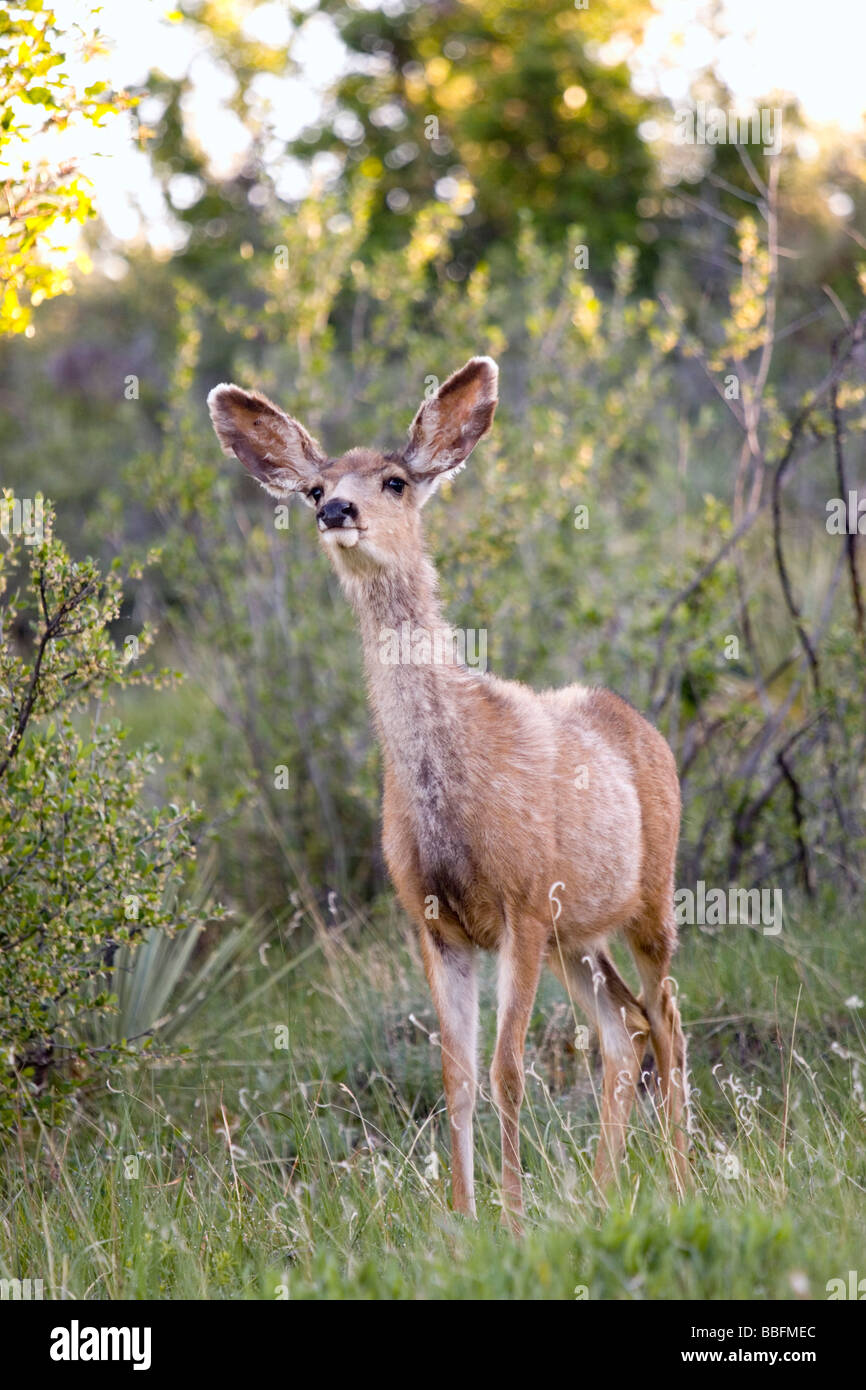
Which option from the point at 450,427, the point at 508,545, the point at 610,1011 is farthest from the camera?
the point at 508,545

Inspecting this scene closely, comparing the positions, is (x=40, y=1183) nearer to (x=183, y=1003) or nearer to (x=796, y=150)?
(x=183, y=1003)

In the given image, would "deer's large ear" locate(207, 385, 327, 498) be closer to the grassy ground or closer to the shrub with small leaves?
the shrub with small leaves

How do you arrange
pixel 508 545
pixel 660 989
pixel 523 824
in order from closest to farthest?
pixel 523 824 → pixel 660 989 → pixel 508 545

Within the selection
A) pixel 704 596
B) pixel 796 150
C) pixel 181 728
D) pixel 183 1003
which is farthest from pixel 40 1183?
pixel 796 150

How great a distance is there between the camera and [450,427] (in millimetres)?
5680

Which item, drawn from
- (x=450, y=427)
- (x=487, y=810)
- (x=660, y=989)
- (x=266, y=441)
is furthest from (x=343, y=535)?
(x=660, y=989)

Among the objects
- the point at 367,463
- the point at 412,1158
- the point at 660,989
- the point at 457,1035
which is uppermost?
the point at 367,463

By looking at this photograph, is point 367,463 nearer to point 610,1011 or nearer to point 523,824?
point 523,824

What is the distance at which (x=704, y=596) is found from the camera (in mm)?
7938

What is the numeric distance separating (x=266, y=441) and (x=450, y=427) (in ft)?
2.52

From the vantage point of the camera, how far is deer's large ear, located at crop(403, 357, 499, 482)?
561 centimetres

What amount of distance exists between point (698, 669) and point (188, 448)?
134 inches

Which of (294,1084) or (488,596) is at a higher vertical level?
(488,596)
